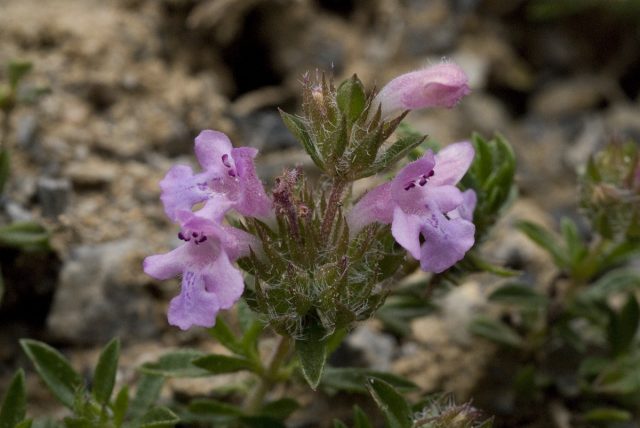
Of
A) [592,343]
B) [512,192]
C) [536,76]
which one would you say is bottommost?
[592,343]

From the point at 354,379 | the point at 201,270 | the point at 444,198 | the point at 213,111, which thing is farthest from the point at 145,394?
the point at 213,111

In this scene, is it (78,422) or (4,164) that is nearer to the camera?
(78,422)

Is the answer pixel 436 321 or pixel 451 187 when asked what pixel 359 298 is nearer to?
Answer: pixel 451 187

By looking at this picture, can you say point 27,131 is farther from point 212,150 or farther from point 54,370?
point 212,150

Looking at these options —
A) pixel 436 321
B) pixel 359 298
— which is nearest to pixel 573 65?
pixel 436 321

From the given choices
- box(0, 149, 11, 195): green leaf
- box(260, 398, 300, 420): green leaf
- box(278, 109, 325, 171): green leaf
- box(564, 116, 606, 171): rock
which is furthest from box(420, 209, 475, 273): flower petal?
box(564, 116, 606, 171): rock

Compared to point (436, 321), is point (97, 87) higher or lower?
higher
